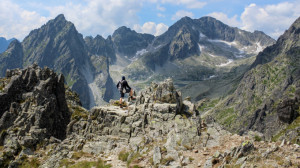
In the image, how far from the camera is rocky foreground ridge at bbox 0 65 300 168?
17.4m

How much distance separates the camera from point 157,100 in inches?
1275

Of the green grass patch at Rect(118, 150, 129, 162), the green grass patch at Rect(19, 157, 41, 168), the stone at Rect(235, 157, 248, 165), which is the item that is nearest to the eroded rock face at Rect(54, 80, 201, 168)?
the green grass patch at Rect(118, 150, 129, 162)

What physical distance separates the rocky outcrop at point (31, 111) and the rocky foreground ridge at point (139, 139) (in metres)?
0.20

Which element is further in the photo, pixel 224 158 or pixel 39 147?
pixel 39 147

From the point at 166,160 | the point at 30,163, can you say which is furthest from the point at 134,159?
the point at 30,163

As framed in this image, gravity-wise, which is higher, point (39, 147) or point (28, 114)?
point (28, 114)

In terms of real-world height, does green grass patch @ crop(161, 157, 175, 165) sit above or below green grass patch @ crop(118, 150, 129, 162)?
above

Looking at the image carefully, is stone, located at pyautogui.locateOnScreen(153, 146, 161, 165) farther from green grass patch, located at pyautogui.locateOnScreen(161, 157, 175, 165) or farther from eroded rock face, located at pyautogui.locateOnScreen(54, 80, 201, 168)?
green grass patch, located at pyautogui.locateOnScreen(161, 157, 175, 165)

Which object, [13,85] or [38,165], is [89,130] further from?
[13,85]

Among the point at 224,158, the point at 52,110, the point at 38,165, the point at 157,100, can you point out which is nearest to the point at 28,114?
the point at 52,110

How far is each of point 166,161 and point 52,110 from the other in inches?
1761

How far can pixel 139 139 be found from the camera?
27234 mm

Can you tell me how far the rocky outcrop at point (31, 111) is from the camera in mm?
43688

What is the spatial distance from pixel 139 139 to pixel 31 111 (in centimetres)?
3728
